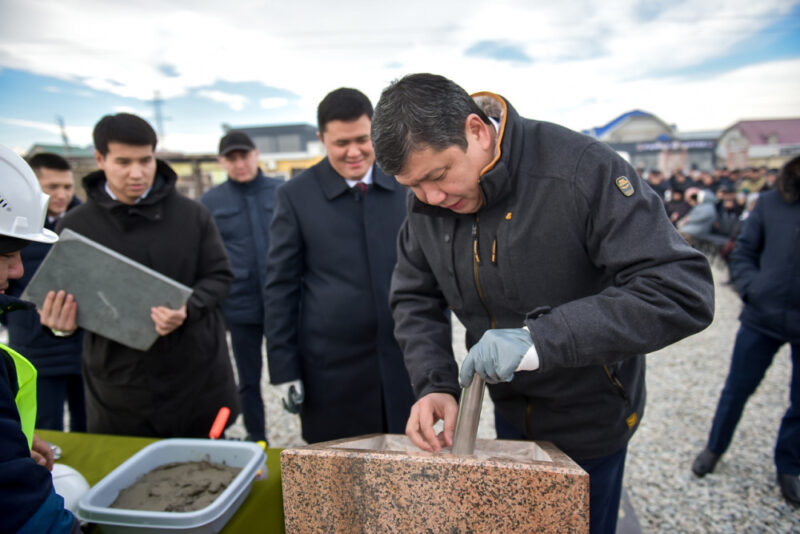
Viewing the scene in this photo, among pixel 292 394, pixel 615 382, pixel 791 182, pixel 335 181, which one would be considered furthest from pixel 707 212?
pixel 292 394

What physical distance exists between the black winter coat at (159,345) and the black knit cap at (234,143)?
53.0 inches

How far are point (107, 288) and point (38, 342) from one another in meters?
1.31

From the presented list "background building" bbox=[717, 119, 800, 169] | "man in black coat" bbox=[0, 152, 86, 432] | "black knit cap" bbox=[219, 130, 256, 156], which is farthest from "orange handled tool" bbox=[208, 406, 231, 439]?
"background building" bbox=[717, 119, 800, 169]

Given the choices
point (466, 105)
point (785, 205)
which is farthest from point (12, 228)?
point (785, 205)

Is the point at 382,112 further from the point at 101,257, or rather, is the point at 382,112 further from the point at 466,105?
the point at 101,257

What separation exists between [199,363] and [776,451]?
10.4 feet

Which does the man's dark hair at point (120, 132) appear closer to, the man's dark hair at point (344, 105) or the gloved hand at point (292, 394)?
the man's dark hair at point (344, 105)

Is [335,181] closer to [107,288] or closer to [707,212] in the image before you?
[107,288]

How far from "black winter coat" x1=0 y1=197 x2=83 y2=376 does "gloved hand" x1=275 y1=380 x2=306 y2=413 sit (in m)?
1.40

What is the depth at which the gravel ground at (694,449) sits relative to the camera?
8.16 feet

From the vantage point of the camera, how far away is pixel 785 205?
252 cm

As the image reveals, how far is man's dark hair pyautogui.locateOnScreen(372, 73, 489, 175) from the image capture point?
3.68ft

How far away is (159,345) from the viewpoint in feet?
6.71

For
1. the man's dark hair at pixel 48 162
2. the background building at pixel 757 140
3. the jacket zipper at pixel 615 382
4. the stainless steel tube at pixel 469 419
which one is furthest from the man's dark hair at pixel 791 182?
the background building at pixel 757 140
